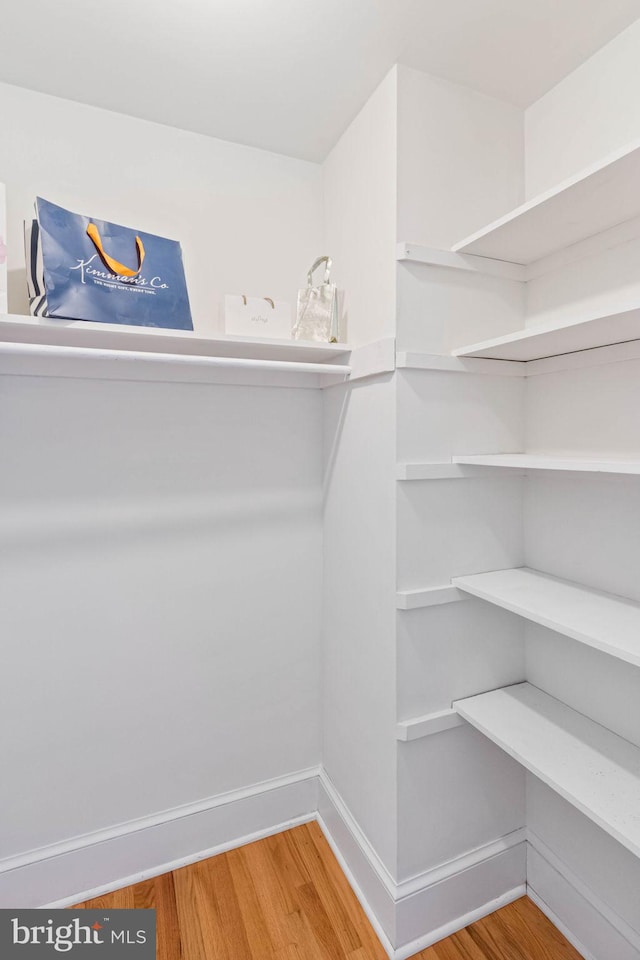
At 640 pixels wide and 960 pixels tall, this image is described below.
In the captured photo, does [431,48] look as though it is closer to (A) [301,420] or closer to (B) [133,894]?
(A) [301,420]

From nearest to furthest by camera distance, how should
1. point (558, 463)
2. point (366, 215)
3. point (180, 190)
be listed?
point (558, 463) → point (366, 215) → point (180, 190)

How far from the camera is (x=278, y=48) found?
1.27m

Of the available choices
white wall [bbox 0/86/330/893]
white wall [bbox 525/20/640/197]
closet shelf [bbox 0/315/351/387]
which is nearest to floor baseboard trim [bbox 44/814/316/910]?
white wall [bbox 0/86/330/893]

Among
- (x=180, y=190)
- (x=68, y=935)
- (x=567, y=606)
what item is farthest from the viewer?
(x=180, y=190)

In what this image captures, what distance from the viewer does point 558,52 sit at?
49.5 inches

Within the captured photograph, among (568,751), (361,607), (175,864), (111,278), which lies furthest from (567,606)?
(175,864)

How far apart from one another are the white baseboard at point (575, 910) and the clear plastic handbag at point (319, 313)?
1735 mm

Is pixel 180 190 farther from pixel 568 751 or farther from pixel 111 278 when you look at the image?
pixel 568 751

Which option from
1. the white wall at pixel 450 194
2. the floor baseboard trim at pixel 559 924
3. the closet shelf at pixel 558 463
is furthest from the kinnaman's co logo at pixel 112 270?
the floor baseboard trim at pixel 559 924

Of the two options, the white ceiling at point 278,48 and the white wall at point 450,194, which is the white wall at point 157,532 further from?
the white wall at point 450,194

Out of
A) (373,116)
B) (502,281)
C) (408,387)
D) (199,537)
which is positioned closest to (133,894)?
(199,537)

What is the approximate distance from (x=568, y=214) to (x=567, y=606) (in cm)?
93

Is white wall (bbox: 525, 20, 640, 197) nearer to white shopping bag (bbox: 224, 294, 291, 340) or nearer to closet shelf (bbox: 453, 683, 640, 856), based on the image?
white shopping bag (bbox: 224, 294, 291, 340)

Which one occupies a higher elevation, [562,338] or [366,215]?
[366,215]
